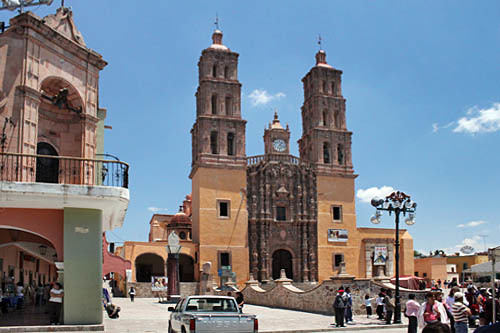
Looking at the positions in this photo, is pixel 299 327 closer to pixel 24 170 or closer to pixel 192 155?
pixel 24 170

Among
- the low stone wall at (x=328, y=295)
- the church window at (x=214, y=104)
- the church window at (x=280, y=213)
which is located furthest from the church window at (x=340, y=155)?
the low stone wall at (x=328, y=295)

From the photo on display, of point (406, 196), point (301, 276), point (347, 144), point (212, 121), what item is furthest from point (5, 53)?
point (347, 144)

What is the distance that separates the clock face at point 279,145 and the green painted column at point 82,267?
1275 inches

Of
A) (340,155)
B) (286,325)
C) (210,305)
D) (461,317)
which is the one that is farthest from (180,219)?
(461,317)

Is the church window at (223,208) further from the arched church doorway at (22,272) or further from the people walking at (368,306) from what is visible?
the people walking at (368,306)

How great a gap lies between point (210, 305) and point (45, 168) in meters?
5.94

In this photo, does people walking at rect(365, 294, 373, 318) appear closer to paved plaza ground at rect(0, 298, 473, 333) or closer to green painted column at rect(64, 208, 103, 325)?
paved plaza ground at rect(0, 298, 473, 333)

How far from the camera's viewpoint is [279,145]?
148 feet

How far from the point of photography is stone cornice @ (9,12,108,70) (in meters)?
13.0

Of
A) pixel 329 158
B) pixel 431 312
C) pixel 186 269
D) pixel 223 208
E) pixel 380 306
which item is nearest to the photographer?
pixel 431 312

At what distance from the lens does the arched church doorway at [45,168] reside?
14039 mm

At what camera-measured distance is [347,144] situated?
4550cm

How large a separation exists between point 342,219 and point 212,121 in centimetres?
1287

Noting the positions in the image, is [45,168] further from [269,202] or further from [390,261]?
[390,261]
